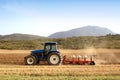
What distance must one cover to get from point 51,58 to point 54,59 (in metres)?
0.31

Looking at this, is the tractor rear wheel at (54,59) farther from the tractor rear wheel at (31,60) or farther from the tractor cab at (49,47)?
the tractor rear wheel at (31,60)

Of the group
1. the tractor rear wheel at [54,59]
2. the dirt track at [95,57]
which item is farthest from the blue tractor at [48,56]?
the dirt track at [95,57]

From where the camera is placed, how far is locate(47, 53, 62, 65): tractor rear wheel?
27172 mm

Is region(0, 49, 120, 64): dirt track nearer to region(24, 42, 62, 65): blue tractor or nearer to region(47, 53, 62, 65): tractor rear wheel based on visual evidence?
region(24, 42, 62, 65): blue tractor

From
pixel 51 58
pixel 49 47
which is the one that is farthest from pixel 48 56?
pixel 49 47

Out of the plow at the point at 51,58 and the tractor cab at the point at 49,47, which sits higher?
the tractor cab at the point at 49,47

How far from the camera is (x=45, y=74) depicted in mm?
21047

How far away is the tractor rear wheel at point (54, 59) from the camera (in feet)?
89.1

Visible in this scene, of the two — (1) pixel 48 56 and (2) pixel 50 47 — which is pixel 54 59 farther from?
(2) pixel 50 47

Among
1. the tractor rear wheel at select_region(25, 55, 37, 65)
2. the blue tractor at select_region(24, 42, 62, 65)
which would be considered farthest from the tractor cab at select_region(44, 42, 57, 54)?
the tractor rear wheel at select_region(25, 55, 37, 65)

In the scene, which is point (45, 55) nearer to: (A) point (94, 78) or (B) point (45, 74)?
(B) point (45, 74)

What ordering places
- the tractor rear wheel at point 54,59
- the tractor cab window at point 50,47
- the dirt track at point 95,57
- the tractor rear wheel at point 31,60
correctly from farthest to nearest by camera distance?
1. the dirt track at point 95,57
2. the tractor rear wheel at point 31,60
3. the tractor cab window at point 50,47
4. the tractor rear wheel at point 54,59

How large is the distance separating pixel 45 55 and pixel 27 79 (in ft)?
30.8

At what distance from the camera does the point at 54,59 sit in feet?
89.9
